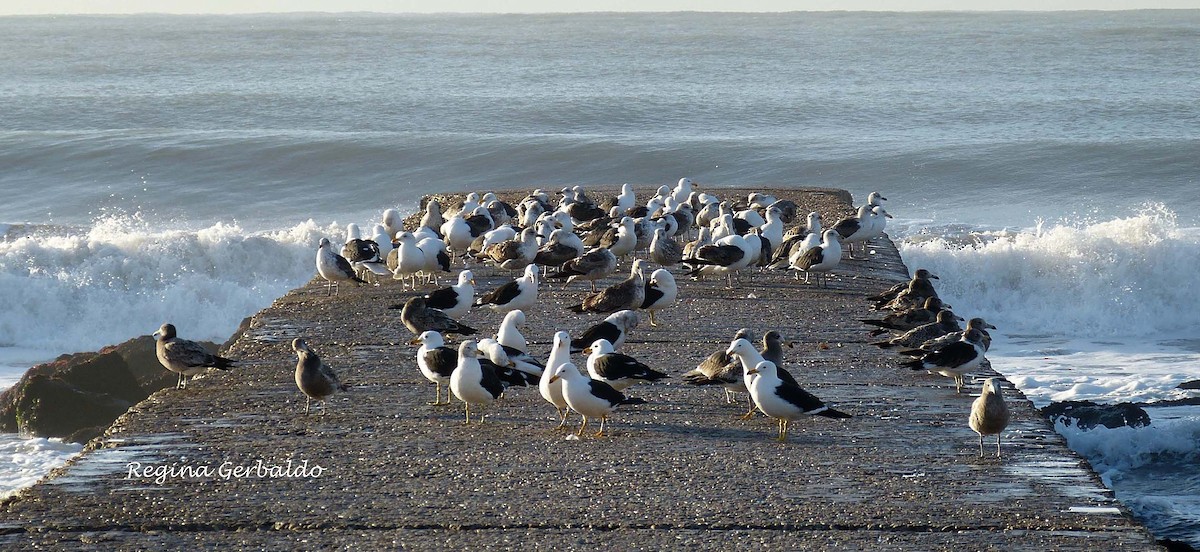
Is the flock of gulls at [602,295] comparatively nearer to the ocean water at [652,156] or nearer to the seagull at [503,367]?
the seagull at [503,367]

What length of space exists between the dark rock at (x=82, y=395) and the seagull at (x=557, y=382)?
5807 mm

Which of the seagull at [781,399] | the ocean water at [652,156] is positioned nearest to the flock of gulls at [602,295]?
the seagull at [781,399]

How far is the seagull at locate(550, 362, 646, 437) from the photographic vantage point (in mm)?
8383

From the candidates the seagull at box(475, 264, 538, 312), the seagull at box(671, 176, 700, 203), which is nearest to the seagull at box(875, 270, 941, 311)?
the seagull at box(475, 264, 538, 312)

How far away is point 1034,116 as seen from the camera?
39875mm

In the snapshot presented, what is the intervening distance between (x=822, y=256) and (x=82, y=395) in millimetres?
7273

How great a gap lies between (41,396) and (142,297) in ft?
23.9

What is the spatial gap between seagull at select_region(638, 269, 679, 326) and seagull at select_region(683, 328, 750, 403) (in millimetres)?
2150

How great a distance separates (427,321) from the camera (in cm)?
1111

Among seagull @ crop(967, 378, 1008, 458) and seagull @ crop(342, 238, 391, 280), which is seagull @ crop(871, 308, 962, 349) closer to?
seagull @ crop(967, 378, 1008, 458)

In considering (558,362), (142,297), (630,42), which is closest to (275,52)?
(630,42)

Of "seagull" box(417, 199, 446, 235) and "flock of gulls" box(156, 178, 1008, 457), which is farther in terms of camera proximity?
"seagull" box(417, 199, 446, 235)

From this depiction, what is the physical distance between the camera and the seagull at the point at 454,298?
11.6m

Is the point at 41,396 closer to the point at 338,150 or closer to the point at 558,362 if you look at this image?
the point at 558,362
